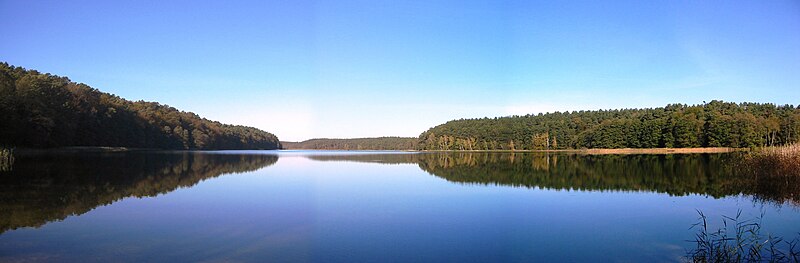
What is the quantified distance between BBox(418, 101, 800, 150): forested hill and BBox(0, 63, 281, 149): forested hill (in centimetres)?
6955

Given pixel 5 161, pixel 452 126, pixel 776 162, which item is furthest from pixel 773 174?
pixel 452 126

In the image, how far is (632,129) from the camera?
90812mm

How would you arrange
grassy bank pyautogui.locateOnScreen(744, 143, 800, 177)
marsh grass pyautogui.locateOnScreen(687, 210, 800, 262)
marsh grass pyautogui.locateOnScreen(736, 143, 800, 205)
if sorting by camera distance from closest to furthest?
marsh grass pyautogui.locateOnScreen(687, 210, 800, 262)
marsh grass pyautogui.locateOnScreen(736, 143, 800, 205)
grassy bank pyautogui.locateOnScreen(744, 143, 800, 177)

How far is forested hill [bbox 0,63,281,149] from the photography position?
51.2 meters

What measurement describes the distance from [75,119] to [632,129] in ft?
309

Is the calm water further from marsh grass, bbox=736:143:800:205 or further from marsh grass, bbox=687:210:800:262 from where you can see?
marsh grass, bbox=736:143:800:205

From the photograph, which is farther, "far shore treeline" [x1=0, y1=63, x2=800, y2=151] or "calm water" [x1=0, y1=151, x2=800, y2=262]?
"far shore treeline" [x1=0, y1=63, x2=800, y2=151]

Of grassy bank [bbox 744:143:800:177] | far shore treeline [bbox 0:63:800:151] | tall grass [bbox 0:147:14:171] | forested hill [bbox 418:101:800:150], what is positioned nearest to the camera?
grassy bank [bbox 744:143:800:177]

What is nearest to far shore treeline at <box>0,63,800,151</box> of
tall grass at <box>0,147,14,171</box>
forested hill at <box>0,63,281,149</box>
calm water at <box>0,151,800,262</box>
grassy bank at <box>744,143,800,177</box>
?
forested hill at <box>0,63,281,149</box>

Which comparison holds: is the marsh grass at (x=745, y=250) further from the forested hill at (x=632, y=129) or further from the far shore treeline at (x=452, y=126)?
the forested hill at (x=632, y=129)

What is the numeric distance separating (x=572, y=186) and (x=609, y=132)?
8071 centimetres

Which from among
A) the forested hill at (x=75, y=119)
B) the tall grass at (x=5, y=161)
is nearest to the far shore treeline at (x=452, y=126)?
the forested hill at (x=75, y=119)

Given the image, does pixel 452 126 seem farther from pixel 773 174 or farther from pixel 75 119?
pixel 773 174

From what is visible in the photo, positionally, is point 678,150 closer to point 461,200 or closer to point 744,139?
point 744,139
